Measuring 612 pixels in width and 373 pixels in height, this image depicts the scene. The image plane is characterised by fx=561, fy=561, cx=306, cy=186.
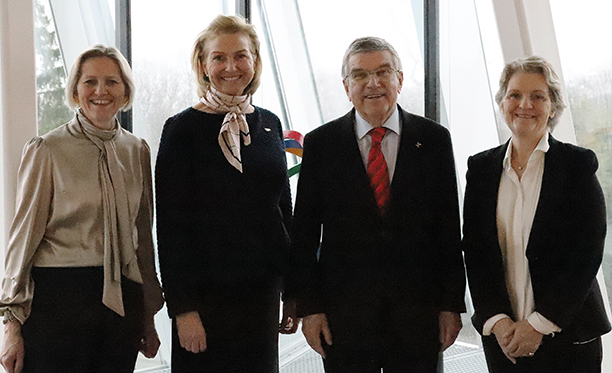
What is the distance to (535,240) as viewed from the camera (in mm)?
2117

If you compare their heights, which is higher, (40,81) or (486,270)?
(40,81)

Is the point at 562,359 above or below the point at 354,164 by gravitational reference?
below

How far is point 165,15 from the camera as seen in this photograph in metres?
4.36

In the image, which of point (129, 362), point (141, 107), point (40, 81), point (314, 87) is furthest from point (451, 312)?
point (314, 87)

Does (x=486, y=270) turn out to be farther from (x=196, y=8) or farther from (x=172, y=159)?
(x=196, y=8)

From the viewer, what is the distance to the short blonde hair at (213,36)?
2352 millimetres

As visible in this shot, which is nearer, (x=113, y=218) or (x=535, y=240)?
(x=535, y=240)

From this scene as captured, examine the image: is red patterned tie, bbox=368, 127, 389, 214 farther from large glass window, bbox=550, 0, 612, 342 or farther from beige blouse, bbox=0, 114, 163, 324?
large glass window, bbox=550, 0, 612, 342

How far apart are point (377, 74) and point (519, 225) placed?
806 mm

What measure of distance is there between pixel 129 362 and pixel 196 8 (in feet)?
11.2

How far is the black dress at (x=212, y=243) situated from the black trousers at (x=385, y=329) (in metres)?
0.36

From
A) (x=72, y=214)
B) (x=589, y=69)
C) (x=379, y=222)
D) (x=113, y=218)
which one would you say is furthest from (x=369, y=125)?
(x=589, y=69)

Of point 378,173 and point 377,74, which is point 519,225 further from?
point 377,74

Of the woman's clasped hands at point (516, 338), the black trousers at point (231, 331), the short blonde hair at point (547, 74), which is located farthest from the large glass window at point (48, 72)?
the woman's clasped hands at point (516, 338)
